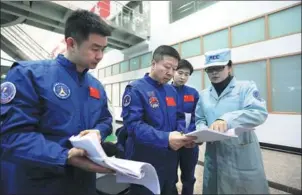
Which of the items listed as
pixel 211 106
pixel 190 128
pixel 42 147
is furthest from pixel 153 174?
pixel 190 128

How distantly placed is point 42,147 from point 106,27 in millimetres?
362

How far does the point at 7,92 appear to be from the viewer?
0.44m

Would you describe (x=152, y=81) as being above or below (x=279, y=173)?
above

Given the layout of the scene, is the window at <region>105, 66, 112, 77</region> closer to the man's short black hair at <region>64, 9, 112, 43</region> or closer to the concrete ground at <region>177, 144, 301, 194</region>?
the man's short black hair at <region>64, 9, 112, 43</region>

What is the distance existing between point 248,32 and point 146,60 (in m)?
1.92

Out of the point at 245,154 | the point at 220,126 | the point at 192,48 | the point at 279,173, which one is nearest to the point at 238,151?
the point at 245,154

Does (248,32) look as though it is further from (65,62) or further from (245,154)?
(65,62)

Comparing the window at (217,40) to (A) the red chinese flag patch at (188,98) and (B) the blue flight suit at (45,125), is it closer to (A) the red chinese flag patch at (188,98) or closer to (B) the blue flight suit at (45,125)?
(A) the red chinese flag patch at (188,98)

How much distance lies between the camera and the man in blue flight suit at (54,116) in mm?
417

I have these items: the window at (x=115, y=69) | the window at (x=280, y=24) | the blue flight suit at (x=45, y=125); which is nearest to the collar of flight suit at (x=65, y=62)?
the blue flight suit at (x=45, y=125)

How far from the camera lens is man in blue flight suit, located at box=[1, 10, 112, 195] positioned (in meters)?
0.42

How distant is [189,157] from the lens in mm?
1256

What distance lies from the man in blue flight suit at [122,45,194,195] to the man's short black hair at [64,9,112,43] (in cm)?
31

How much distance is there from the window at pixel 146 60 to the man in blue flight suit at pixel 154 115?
0.17 feet
